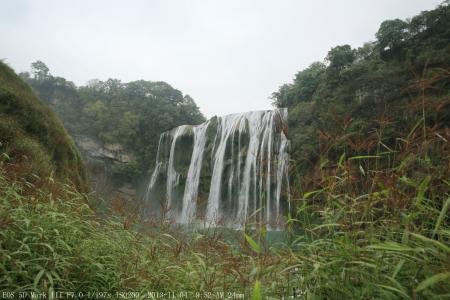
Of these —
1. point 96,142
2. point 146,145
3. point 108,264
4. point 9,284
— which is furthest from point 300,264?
A: point 96,142

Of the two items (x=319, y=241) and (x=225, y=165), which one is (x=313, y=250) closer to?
(x=319, y=241)

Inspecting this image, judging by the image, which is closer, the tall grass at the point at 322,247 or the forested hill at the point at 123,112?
the tall grass at the point at 322,247

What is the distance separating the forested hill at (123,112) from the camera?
24.9 m

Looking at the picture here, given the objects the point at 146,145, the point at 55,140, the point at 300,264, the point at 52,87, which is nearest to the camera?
the point at 300,264

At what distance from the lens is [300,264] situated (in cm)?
122

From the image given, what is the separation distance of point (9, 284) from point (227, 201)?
14406 mm

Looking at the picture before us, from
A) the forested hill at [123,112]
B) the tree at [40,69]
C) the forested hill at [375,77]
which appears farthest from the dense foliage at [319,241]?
the tree at [40,69]

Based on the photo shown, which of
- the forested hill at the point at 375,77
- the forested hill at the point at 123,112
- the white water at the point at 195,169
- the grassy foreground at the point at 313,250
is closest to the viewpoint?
the grassy foreground at the point at 313,250

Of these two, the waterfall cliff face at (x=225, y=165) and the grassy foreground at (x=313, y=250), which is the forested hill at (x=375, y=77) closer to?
the waterfall cliff face at (x=225, y=165)

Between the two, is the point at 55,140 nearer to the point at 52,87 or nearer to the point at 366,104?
the point at 366,104

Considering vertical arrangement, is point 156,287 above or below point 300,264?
below

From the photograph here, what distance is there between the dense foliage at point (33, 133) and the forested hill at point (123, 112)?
1904cm

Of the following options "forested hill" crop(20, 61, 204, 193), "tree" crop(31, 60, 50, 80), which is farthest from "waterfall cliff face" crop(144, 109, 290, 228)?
"tree" crop(31, 60, 50, 80)

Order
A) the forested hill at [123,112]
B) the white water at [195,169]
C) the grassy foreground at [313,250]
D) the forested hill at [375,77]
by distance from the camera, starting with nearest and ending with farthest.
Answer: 1. the grassy foreground at [313,250]
2. the forested hill at [375,77]
3. the white water at [195,169]
4. the forested hill at [123,112]
